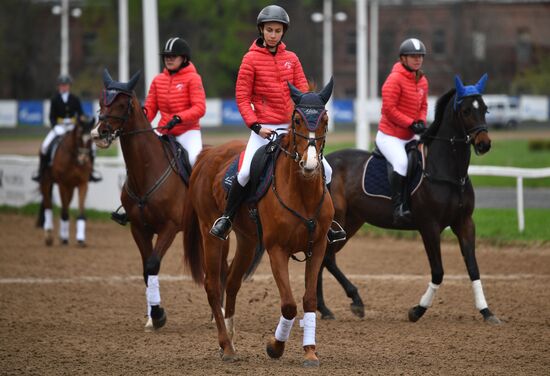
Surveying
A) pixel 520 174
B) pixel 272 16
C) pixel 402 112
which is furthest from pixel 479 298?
pixel 520 174

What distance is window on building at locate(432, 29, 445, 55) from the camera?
64.3 meters

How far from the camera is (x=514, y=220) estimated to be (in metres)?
18.1

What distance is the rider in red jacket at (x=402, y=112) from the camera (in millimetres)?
11445

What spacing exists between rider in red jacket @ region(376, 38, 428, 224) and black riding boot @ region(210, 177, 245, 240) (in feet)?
10.4

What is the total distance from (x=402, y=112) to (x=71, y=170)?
853 centimetres

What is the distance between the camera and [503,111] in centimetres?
5559

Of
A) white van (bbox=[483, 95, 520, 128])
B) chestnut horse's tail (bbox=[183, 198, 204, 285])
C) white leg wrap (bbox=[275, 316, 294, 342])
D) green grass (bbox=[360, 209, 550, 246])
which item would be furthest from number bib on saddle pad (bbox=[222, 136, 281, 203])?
white van (bbox=[483, 95, 520, 128])

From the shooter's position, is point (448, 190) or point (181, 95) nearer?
point (448, 190)

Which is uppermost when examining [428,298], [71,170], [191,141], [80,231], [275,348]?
[191,141]

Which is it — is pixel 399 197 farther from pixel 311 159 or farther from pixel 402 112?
pixel 311 159

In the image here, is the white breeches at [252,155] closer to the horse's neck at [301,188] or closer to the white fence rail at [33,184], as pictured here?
the horse's neck at [301,188]

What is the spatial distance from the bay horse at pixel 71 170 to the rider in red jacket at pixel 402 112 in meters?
7.85

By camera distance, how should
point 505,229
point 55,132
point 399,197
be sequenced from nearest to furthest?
point 399,197 < point 505,229 < point 55,132

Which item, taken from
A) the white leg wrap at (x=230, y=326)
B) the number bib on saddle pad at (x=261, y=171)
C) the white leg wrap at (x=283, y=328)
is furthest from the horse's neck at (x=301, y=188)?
the white leg wrap at (x=230, y=326)
